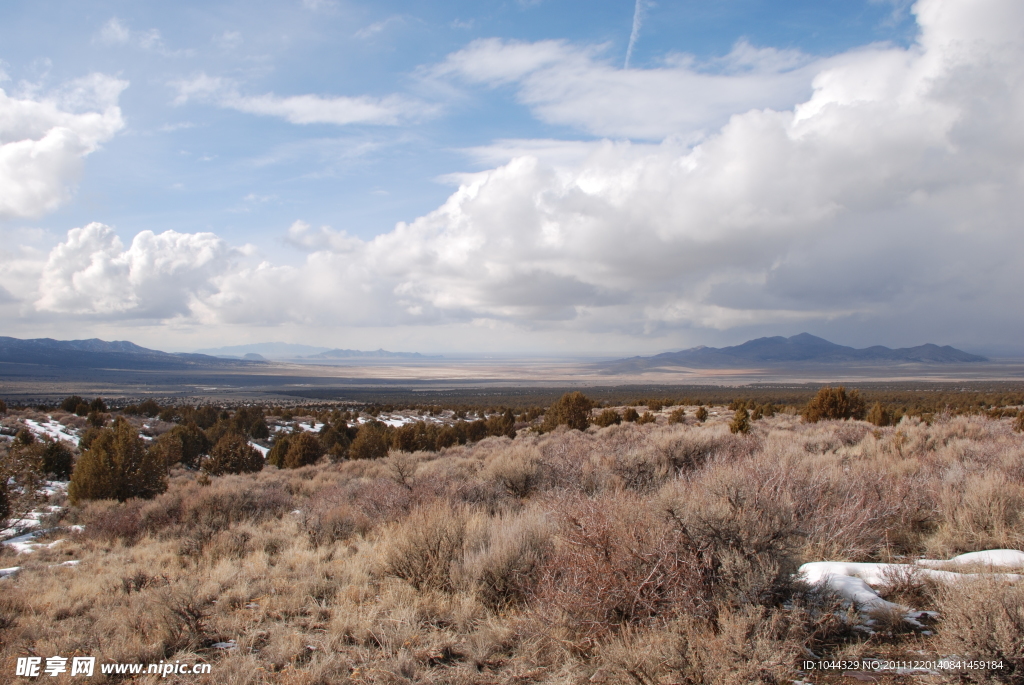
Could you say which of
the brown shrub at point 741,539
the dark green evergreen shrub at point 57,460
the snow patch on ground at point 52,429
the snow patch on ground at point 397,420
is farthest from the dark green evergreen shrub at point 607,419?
the snow patch on ground at point 52,429

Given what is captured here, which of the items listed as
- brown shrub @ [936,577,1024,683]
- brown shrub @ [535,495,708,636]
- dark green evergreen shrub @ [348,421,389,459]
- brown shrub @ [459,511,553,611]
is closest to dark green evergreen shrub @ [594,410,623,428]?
dark green evergreen shrub @ [348,421,389,459]

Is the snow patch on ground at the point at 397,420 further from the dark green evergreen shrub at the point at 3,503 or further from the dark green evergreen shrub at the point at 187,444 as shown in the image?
the dark green evergreen shrub at the point at 3,503

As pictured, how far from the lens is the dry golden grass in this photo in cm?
353

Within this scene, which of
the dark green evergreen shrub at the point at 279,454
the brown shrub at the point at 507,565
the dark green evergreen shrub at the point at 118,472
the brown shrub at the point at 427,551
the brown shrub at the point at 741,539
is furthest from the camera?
the dark green evergreen shrub at the point at 279,454

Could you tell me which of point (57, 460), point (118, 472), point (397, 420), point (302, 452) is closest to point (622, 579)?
point (118, 472)

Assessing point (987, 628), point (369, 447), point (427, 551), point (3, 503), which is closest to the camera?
point (987, 628)

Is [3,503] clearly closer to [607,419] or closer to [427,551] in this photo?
[427,551]

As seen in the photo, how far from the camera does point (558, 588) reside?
173 inches

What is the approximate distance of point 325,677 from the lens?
397 cm

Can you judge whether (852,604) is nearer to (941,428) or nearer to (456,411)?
(941,428)

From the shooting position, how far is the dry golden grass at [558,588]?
3.53 meters

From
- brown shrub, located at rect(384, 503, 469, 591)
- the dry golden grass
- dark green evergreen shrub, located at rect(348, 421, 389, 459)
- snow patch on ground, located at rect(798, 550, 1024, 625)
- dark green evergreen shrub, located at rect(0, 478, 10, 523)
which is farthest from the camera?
dark green evergreen shrub, located at rect(348, 421, 389, 459)

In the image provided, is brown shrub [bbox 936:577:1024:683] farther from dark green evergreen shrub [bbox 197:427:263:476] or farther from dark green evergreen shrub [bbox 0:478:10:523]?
dark green evergreen shrub [bbox 197:427:263:476]

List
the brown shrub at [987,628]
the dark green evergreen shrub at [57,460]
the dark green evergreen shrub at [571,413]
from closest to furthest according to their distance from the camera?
the brown shrub at [987,628] < the dark green evergreen shrub at [57,460] < the dark green evergreen shrub at [571,413]
